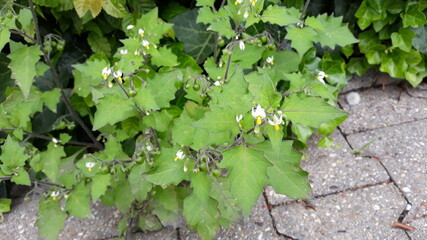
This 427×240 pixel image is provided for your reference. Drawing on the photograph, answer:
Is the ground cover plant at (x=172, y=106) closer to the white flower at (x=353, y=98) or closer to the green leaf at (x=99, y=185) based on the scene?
the green leaf at (x=99, y=185)

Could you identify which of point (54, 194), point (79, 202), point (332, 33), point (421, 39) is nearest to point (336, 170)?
point (332, 33)

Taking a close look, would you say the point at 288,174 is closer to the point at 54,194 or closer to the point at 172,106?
the point at 172,106

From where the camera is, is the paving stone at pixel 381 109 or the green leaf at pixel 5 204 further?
the paving stone at pixel 381 109

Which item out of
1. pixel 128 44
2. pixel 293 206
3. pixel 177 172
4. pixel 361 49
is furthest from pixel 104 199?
pixel 361 49

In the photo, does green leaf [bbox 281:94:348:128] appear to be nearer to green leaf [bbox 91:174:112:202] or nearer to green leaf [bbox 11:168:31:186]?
green leaf [bbox 91:174:112:202]

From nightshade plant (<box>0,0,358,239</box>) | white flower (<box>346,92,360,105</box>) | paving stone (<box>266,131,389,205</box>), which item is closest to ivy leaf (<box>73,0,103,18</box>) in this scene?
nightshade plant (<box>0,0,358,239</box>)

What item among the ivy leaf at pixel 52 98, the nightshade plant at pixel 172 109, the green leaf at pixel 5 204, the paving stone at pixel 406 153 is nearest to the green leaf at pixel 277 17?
the nightshade plant at pixel 172 109

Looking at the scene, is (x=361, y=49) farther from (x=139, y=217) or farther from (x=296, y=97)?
(x=139, y=217)
